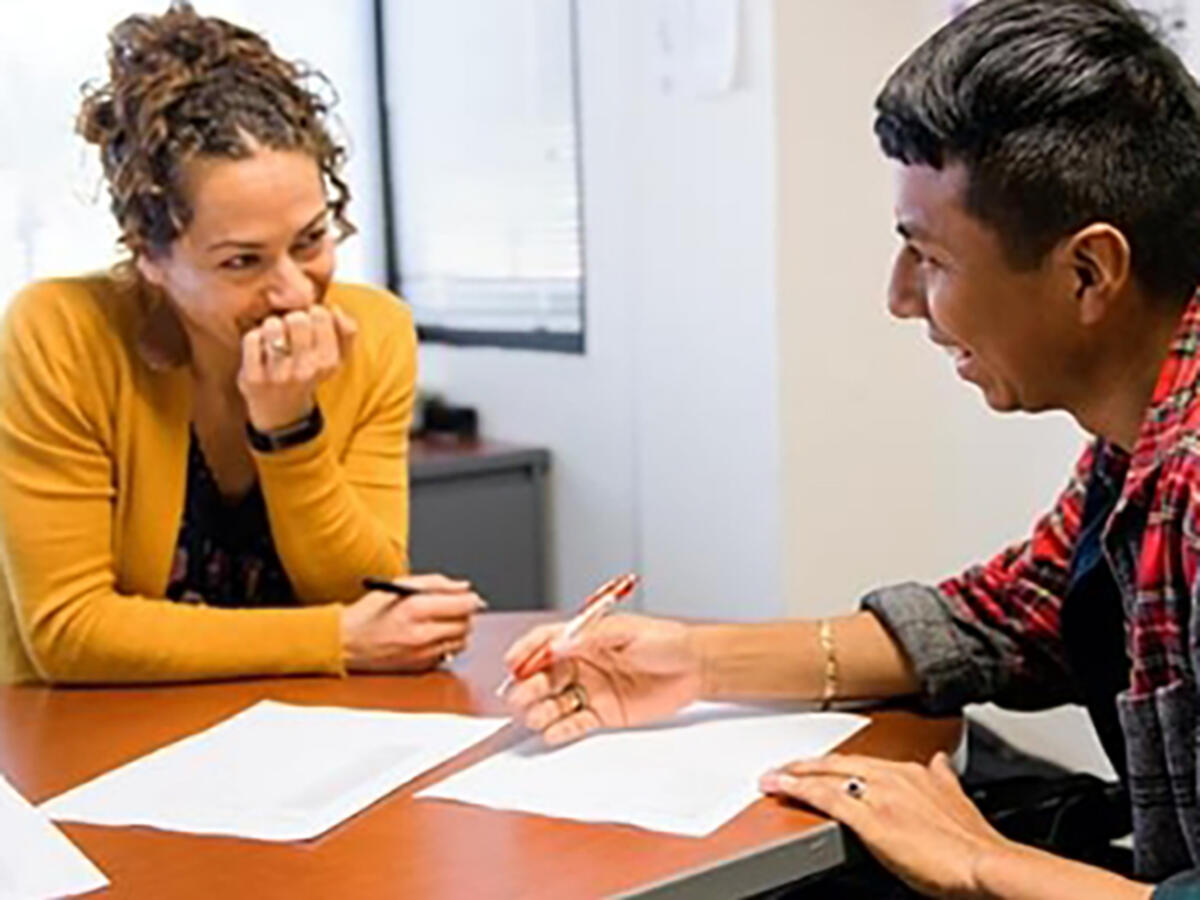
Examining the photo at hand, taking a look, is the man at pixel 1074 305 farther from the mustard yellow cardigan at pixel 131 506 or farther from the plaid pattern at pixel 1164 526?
the mustard yellow cardigan at pixel 131 506

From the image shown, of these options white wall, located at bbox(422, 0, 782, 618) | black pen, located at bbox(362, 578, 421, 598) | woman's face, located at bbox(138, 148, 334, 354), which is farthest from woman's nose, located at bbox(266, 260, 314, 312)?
white wall, located at bbox(422, 0, 782, 618)

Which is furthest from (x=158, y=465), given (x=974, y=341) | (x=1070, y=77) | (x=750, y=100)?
(x=750, y=100)

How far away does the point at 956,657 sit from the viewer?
1567mm

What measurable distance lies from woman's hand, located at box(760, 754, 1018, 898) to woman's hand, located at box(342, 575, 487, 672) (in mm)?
449

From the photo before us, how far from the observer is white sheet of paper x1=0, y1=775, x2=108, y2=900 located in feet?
3.89

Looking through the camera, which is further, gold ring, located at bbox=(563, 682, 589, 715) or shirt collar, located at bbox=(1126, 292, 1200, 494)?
gold ring, located at bbox=(563, 682, 589, 715)

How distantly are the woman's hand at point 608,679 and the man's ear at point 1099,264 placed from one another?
1.65ft

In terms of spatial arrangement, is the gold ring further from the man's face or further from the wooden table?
Answer: the man's face

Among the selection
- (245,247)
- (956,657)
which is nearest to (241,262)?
(245,247)

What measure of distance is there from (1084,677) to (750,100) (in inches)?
57.3

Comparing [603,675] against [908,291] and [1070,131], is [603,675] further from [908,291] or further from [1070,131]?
[1070,131]

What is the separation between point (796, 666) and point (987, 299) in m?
0.43

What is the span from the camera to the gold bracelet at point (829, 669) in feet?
5.12

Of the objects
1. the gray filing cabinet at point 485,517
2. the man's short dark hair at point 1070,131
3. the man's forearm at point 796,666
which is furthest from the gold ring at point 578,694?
the gray filing cabinet at point 485,517
